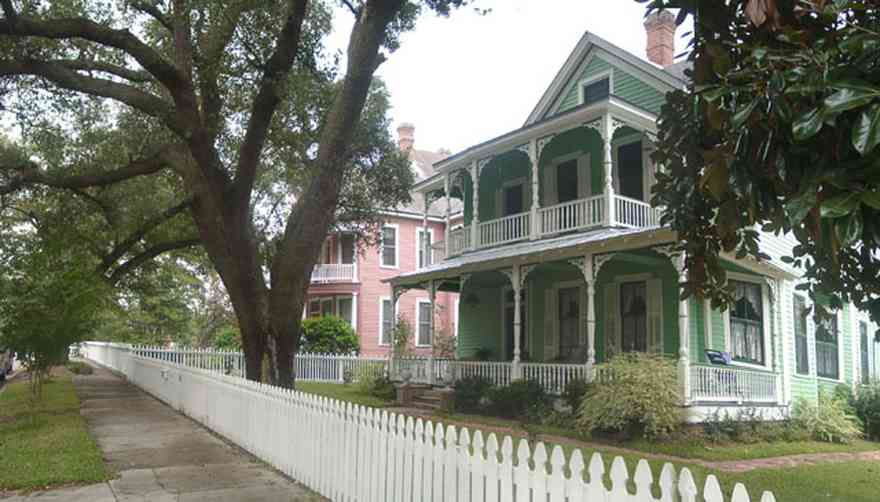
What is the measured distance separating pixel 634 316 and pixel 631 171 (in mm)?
3466

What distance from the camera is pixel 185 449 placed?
9.59m

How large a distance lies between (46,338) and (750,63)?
1303cm

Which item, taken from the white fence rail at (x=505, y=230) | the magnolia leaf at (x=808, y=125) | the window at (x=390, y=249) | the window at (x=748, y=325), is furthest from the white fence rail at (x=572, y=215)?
the window at (x=390, y=249)

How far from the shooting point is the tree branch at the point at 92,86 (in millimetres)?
10125

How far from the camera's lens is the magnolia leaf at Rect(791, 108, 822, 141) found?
2186 mm

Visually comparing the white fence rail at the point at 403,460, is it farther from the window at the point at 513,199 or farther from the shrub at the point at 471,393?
the window at the point at 513,199

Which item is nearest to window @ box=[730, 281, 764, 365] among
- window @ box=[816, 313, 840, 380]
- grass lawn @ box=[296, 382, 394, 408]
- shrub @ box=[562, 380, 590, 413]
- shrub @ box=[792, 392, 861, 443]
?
shrub @ box=[792, 392, 861, 443]

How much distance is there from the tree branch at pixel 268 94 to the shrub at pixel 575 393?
719cm

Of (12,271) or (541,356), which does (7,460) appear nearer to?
(12,271)

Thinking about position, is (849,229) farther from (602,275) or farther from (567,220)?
(602,275)

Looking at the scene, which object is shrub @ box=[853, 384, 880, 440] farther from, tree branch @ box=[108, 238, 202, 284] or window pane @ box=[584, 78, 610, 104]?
tree branch @ box=[108, 238, 202, 284]

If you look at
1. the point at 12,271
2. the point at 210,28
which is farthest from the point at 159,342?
the point at 210,28

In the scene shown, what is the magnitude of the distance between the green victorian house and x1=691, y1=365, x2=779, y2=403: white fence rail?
0.03 meters

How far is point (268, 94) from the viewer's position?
10.4 m
